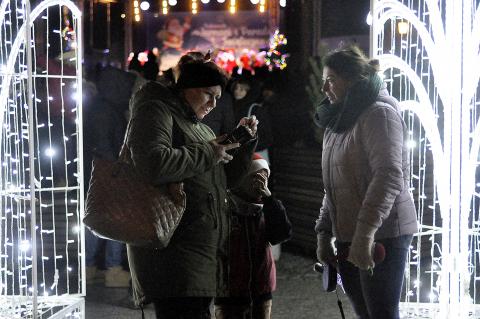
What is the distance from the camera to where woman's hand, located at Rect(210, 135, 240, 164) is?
346cm

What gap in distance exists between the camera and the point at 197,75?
354cm

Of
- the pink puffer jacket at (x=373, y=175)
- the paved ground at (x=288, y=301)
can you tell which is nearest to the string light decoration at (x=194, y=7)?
the paved ground at (x=288, y=301)

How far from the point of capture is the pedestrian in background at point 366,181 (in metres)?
3.52

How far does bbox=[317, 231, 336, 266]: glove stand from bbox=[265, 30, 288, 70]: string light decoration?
31.8 ft

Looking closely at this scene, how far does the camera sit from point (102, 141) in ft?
23.8

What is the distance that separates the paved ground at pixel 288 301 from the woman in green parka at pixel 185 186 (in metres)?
3.05

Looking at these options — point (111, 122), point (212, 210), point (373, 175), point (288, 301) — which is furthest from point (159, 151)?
point (111, 122)

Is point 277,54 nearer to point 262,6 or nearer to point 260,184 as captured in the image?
point 262,6

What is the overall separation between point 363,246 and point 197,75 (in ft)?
3.54

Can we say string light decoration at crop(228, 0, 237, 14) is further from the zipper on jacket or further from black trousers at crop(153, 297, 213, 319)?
black trousers at crop(153, 297, 213, 319)

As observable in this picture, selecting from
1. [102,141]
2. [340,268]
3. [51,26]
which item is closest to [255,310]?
[340,268]

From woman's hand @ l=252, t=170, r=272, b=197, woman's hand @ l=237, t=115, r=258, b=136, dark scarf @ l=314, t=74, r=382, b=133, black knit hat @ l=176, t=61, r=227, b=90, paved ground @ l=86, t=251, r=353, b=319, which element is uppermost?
black knit hat @ l=176, t=61, r=227, b=90

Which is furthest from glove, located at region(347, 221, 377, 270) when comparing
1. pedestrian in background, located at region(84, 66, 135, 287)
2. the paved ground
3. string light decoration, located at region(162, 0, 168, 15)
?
string light decoration, located at region(162, 0, 168, 15)

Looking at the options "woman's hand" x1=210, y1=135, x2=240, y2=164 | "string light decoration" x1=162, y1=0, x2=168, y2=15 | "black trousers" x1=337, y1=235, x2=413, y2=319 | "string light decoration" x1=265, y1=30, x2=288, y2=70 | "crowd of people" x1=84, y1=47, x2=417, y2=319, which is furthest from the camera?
"string light decoration" x1=162, y1=0, x2=168, y2=15
